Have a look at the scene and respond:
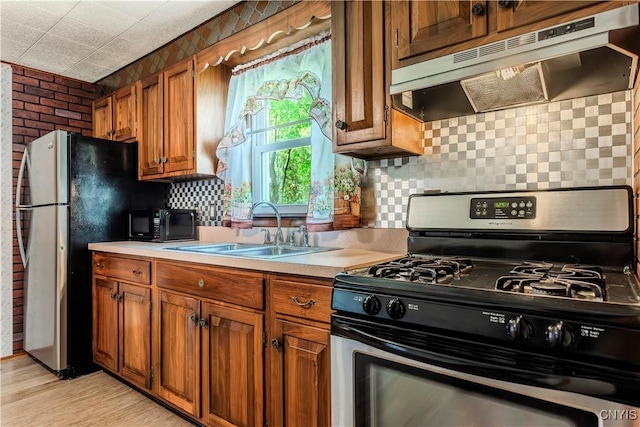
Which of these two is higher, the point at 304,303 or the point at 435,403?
the point at 304,303

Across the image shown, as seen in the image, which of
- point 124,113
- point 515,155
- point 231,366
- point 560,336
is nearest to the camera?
point 560,336

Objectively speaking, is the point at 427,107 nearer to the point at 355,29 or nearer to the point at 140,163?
the point at 355,29

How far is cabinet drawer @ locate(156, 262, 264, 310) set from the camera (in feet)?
5.08

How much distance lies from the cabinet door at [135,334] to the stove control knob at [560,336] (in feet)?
6.53

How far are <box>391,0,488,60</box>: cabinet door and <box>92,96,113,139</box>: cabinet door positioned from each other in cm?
275

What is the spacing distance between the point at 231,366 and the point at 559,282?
132cm

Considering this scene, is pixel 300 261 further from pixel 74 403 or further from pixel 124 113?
pixel 124 113

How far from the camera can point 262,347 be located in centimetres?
151

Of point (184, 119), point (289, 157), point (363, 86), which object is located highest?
point (184, 119)

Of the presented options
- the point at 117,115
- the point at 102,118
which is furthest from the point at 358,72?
the point at 102,118

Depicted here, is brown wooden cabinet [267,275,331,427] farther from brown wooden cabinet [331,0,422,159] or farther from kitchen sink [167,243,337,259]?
brown wooden cabinet [331,0,422,159]

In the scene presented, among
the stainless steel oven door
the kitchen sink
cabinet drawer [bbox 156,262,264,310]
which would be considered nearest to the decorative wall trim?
the kitchen sink

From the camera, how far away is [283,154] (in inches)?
96.3

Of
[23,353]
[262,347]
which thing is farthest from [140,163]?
[262,347]
